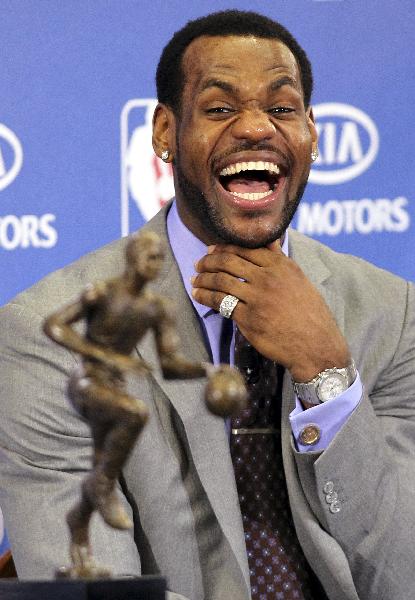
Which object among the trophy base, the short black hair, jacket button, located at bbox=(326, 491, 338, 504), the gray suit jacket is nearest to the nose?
the short black hair

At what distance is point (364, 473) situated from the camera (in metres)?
1.52

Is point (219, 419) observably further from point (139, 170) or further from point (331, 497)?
point (139, 170)

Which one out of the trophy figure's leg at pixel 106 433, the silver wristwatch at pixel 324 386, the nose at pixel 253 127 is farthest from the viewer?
the nose at pixel 253 127

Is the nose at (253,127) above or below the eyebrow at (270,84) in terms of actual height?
below

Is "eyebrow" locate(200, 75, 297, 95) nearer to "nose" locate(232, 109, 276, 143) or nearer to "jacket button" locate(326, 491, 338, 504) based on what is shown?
"nose" locate(232, 109, 276, 143)

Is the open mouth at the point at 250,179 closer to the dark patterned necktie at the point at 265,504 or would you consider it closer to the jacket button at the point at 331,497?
the dark patterned necktie at the point at 265,504

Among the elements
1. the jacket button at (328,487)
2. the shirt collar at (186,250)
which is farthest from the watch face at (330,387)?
the shirt collar at (186,250)

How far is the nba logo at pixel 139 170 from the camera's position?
7.58ft

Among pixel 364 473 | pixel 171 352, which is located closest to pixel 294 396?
pixel 364 473

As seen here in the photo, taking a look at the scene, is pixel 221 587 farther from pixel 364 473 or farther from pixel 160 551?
pixel 364 473

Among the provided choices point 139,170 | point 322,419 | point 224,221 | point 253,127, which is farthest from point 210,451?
point 139,170

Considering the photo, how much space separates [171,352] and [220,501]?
1.89 ft

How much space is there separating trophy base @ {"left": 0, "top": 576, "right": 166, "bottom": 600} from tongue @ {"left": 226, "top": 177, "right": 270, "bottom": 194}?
78cm

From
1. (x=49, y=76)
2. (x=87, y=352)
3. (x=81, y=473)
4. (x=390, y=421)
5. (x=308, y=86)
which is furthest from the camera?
(x=49, y=76)
